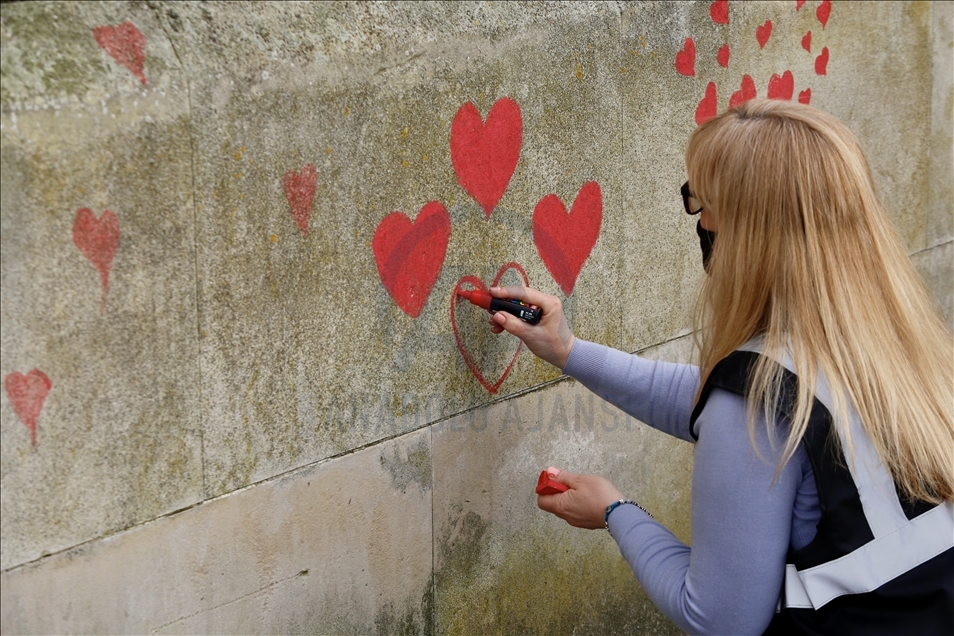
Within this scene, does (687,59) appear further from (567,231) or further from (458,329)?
(458,329)

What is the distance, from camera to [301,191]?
2.59 meters

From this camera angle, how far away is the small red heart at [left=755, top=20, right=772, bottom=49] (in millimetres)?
4223

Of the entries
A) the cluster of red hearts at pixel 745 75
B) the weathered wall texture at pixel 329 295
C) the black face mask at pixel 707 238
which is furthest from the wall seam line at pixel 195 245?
the cluster of red hearts at pixel 745 75

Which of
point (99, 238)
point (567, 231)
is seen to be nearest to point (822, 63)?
point (567, 231)

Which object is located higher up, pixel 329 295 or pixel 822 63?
pixel 822 63

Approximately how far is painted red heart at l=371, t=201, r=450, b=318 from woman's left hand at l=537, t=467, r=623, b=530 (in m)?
0.67

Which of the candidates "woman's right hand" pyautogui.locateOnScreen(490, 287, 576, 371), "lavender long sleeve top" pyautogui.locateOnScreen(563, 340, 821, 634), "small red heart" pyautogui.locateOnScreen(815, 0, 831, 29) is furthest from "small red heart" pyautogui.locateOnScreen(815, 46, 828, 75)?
"lavender long sleeve top" pyautogui.locateOnScreen(563, 340, 821, 634)

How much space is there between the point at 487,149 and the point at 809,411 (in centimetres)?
147

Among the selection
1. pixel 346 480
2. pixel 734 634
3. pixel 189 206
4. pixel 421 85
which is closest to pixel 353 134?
pixel 421 85

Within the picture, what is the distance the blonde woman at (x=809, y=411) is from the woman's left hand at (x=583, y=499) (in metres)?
0.20

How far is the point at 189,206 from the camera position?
233cm

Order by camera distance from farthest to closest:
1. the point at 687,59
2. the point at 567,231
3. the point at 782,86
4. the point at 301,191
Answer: the point at 782,86, the point at 687,59, the point at 567,231, the point at 301,191

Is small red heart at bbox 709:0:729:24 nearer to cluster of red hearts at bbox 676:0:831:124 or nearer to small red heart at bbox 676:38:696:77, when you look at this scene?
cluster of red hearts at bbox 676:0:831:124

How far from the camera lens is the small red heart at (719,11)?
3960 mm
